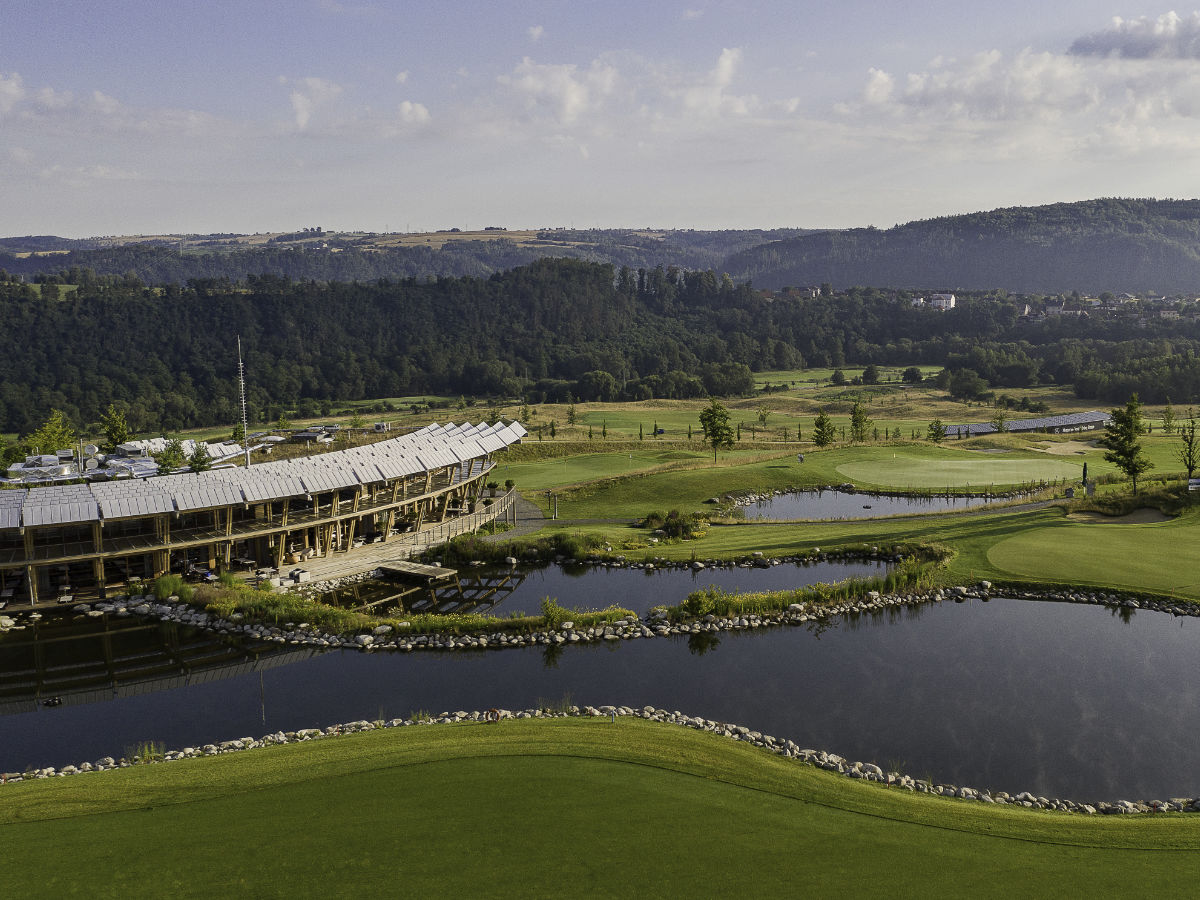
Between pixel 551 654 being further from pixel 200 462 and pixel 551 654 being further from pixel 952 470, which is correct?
pixel 952 470

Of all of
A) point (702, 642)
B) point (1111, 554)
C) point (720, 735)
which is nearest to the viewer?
point (720, 735)

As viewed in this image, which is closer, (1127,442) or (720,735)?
(720,735)

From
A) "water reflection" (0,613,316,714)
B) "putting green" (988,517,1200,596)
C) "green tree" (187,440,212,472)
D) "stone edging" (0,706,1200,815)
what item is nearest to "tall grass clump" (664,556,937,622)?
"putting green" (988,517,1200,596)

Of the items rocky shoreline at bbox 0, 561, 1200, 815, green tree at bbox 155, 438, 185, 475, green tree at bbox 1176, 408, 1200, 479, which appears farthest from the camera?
green tree at bbox 155, 438, 185, 475

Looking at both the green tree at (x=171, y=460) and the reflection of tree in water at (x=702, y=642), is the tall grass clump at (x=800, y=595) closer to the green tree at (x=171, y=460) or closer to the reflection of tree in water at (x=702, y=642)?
the reflection of tree in water at (x=702, y=642)

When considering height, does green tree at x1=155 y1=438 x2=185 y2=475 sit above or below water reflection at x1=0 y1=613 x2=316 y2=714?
above

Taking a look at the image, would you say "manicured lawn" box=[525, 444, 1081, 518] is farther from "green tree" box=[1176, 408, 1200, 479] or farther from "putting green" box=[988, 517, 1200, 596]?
"putting green" box=[988, 517, 1200, 596]

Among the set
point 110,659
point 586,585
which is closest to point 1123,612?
point 586,585

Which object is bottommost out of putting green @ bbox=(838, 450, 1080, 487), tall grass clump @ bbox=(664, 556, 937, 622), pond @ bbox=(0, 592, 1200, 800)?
pond @ bbox=(0, 592, 1200, 800)
